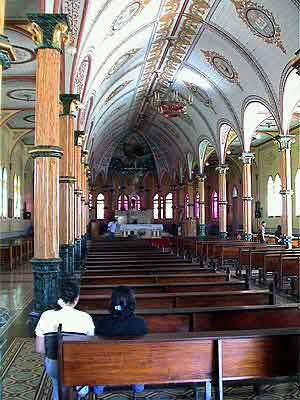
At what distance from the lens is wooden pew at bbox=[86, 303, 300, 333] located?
19.0ft

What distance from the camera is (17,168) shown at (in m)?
28.0

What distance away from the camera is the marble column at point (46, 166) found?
26.7 ft

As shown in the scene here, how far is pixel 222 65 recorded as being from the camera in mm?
20516

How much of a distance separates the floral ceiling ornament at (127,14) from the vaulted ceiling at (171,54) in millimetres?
42

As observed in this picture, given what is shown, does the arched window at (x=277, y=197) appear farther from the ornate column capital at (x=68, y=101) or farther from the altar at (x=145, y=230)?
the ornate column capital at (x=68, y=101)

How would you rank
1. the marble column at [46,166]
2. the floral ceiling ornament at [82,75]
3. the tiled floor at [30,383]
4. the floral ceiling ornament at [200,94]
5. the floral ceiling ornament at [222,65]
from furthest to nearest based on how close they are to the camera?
the floral ceiling ornament at [200,94] → the floral ceiling ornament at [222,65] → the floral ceiling ornament at [82,75] → the marble column at [46,166] → the tiled floor at [30,383]

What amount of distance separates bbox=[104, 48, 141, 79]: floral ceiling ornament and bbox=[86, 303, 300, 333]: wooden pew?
47.3 feet

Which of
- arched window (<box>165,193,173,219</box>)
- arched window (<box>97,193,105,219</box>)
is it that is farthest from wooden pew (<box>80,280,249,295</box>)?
arched window (<box>165,193,173,219</box>)

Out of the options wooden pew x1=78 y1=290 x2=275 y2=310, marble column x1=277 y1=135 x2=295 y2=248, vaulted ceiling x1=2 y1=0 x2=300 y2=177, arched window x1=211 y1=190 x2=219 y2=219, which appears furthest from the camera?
arched window x1=211 y1=190 x2=219 y2=219

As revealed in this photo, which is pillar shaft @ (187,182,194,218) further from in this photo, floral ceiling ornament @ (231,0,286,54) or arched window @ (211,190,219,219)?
floral ceiling ornament @ (231,0,286,54)

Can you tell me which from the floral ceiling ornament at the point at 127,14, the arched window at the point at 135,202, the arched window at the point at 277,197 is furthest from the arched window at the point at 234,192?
Answer: the floral ceiling ornament at the point at 127,14

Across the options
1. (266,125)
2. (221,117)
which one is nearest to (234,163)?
(266,125)

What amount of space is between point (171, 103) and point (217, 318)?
16309mm

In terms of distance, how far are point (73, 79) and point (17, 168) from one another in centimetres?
1589
